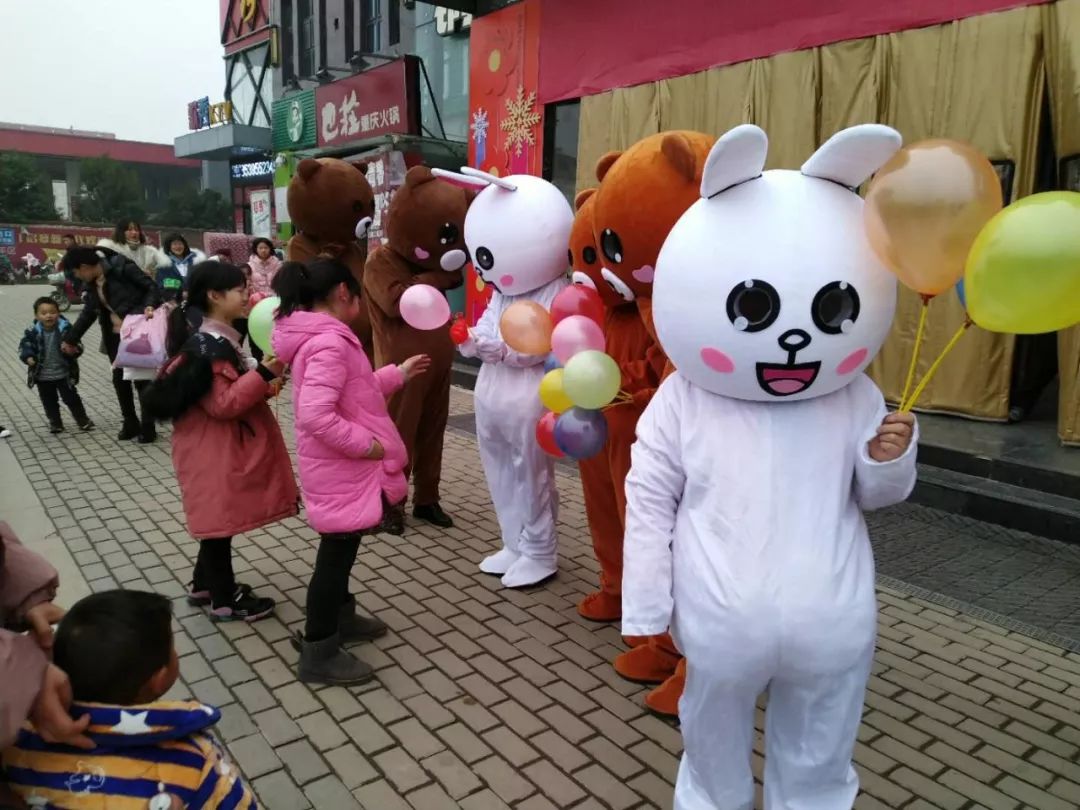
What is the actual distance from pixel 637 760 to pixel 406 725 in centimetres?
87

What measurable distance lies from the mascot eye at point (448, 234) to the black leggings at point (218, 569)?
2053mm

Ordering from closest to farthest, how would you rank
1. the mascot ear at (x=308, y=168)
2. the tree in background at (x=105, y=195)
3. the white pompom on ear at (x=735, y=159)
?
the white pompom on ear at (x=735, y=159)
the mascot ear at (x=308, y=168)
the tree in background at (x=105, y=195)

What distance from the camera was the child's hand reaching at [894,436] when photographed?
1886mm

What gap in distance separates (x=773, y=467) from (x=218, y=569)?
2.77 metres

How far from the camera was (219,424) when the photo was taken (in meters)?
3.43

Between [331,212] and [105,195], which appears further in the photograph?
[105,195]

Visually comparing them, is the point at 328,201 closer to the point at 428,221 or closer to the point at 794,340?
the point at 428,221

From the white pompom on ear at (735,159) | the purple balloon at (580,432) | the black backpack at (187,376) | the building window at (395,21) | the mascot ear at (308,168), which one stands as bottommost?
the purple balloon at (580,432)

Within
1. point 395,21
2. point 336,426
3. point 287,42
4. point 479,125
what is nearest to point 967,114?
point 336,426

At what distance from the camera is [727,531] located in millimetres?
1979

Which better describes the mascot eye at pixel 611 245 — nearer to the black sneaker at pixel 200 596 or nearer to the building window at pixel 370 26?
the black sneaker at pixel 200 596

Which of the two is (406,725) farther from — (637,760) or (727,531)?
(727,531)

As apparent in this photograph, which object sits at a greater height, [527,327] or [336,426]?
[527,327]

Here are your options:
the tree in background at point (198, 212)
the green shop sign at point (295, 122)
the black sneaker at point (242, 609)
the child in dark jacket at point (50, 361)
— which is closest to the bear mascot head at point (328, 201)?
the black sneaker at point (242, 609)
